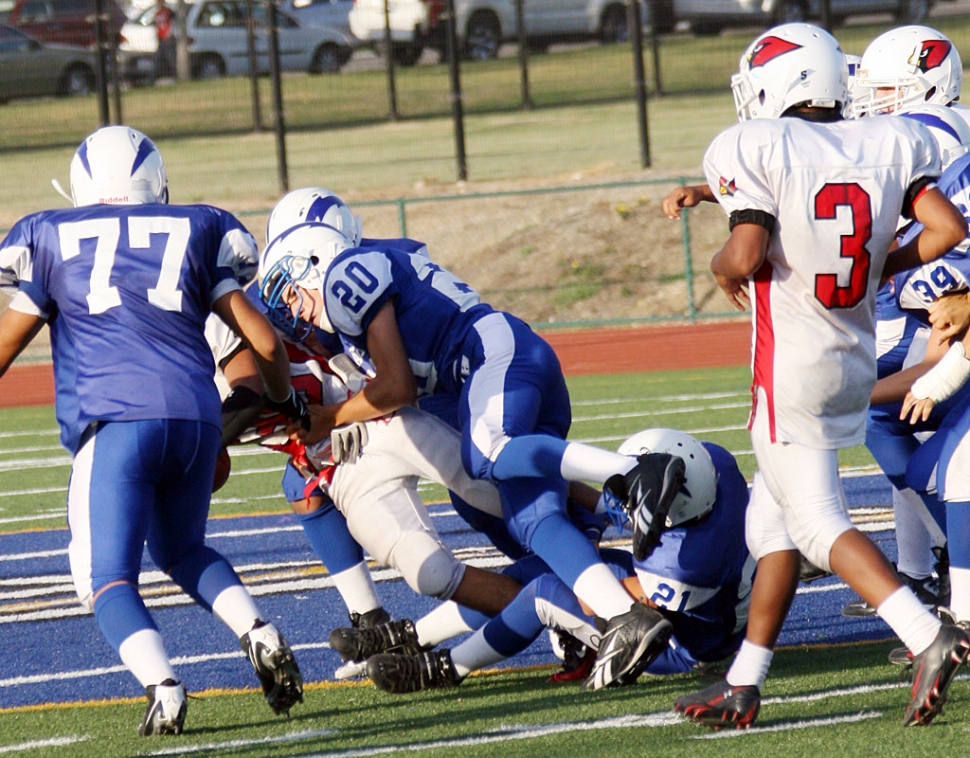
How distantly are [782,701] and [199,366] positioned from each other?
5.97ft

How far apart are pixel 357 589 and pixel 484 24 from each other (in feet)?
49.2

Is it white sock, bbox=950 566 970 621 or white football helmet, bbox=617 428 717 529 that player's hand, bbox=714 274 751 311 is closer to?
white football helmet, bbox=617 428 717 529

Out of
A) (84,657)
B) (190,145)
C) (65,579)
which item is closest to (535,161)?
(190,145)

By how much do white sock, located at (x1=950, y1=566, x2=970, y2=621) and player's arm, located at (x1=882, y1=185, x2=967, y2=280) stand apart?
3.20 feet

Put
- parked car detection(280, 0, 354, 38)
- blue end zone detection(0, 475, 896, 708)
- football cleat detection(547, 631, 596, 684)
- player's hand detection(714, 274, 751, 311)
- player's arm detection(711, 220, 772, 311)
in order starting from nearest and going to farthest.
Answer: player's arm detection(711, 220, 772, 311), player's hand detection(714, 274, 751, 311), football cleat detection(547, 631, 596, 684), blue end zone detection(0, 475, 896, 708), parked car detection(280, 0, 354, 38)

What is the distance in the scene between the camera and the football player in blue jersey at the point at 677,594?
12.9 ft

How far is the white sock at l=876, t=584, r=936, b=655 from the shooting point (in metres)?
3.32

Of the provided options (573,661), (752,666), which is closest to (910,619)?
(752,666)

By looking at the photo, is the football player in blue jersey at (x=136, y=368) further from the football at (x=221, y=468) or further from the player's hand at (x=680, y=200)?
the player's hand at (x=680, y=200)

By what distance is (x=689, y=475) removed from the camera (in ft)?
12.8

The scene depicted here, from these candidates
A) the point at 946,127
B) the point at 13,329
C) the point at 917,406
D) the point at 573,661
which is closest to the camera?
the point at 13,329

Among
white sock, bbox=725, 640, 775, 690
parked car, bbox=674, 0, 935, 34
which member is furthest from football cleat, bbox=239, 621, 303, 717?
parked car, bbox=674, 0, 935, 34

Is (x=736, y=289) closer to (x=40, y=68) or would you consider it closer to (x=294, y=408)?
(x=294, y=408)

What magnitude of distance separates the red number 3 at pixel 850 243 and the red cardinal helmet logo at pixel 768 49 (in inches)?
16.2
